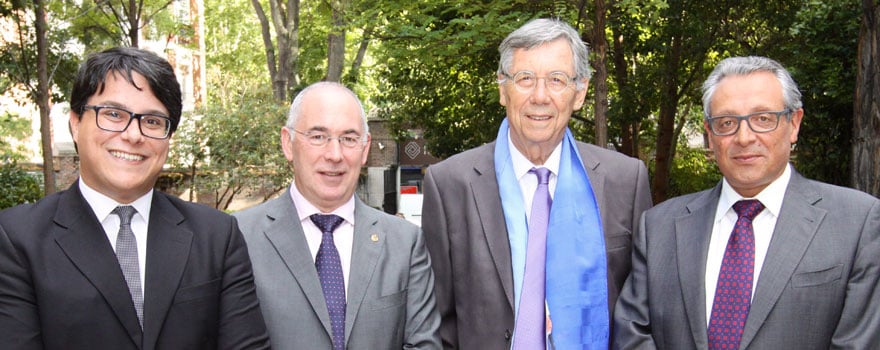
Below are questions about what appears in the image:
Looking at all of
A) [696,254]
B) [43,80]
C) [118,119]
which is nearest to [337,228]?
[118,119]

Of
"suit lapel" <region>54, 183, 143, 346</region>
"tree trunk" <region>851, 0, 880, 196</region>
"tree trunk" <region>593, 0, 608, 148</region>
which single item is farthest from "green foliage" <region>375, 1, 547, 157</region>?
"suit lapel" <region>54, 183, 143, 346</region>

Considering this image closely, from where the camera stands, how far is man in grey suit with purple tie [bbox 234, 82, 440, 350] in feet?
9.54

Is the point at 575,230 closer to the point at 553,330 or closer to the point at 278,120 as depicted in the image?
the point at 553,330

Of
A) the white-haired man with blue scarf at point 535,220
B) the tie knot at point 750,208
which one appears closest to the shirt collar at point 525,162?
the white-haired man with blue scarf at point 535,220

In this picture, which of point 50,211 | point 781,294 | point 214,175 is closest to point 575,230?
point 781,294

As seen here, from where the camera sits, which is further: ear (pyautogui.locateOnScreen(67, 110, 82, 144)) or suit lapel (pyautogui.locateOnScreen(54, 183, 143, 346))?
ear (pyautogui.locateOnScreen(67, 110, 82, 144))

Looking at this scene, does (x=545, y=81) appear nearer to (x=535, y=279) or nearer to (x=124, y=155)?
(x=535, y=279)

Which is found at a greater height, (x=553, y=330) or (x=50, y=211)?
(x=50, y=211)

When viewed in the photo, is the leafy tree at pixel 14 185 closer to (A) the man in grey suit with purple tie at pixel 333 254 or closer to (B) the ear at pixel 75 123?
(A) the man in grey suit with purple tie at pixel 333 254

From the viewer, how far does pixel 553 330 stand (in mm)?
3139

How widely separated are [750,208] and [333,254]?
1.60 m

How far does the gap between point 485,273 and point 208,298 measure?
1.17 m

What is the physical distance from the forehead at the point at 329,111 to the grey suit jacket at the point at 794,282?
1.33 metres

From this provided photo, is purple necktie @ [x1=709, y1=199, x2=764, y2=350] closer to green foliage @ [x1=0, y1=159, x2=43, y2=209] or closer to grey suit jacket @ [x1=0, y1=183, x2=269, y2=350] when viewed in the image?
grey suit jacket @ [x1=0, y1=183, x2=269, y2=350]
